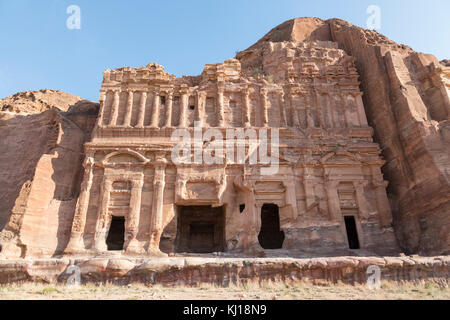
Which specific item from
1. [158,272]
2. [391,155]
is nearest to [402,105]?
[391,155]

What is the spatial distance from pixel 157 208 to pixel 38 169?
22.0 feet

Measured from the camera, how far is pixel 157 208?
1592 centimetres

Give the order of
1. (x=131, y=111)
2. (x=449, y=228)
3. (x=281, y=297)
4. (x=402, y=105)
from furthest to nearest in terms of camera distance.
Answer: (x=131, y=111) → (x=402, y=105) → (x=449, y=228) → (x=281, y=297)

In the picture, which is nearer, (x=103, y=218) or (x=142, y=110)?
(x=103, y=218)

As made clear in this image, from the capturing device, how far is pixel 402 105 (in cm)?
1705

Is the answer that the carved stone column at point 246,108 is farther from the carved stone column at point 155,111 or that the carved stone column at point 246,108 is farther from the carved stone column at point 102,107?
the carved stone column at point 102,107

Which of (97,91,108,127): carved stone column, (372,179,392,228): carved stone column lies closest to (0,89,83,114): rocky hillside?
(97,91,108,127): carved stone column

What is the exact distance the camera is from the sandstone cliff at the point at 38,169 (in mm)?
15039

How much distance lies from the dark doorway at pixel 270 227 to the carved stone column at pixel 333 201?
401cm

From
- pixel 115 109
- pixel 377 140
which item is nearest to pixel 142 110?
pixel 115 109

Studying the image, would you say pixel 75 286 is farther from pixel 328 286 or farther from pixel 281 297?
pixel 328 286

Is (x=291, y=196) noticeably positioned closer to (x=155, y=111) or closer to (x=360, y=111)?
(x=360, y=111)

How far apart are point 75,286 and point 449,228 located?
1464 cm

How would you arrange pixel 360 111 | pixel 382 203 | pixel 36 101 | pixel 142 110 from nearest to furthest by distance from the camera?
1. pixel 382 203
2. pixel 142 110
3. pixel 360 111
4. pixel 36 101
